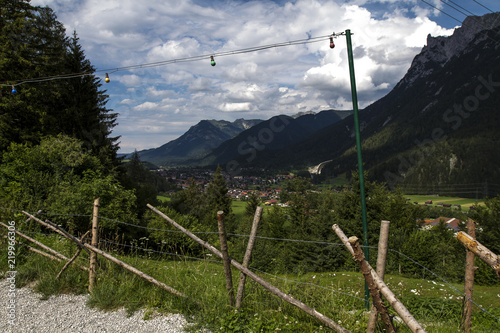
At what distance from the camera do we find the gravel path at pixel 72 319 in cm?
441

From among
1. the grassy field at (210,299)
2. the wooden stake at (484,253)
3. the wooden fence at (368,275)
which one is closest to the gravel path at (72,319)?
the grassy field at (210,299)

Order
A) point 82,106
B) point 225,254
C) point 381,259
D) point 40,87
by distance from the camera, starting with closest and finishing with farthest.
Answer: point 381,259
point 225,254
point 40,87
point 82,106

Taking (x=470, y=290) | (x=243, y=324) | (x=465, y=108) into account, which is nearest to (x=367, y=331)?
(x=243, y=324)

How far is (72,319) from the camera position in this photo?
469 centimetres

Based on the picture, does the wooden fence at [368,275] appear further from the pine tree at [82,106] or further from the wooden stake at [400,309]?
the pine tree at [82,106]

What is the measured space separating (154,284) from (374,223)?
26699 millimetres

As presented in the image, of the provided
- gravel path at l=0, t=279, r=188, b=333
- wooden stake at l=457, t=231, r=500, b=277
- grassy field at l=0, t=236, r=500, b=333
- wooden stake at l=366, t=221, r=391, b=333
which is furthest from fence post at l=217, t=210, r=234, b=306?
wooden stake at l=457, t=231, r=500, b=277

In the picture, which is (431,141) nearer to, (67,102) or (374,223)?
(374,223)

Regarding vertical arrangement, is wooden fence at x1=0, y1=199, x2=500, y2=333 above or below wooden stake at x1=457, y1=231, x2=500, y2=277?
below

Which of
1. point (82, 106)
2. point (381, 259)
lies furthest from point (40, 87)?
point (381, 259)

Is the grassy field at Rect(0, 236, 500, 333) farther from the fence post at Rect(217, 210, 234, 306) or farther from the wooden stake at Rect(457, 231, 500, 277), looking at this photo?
the wooden stake at Rect(457, 231, 500, 277)

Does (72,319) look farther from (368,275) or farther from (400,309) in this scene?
(400,309)

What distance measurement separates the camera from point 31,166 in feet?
54.3

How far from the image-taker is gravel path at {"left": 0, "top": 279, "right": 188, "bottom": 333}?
4.41 metres
